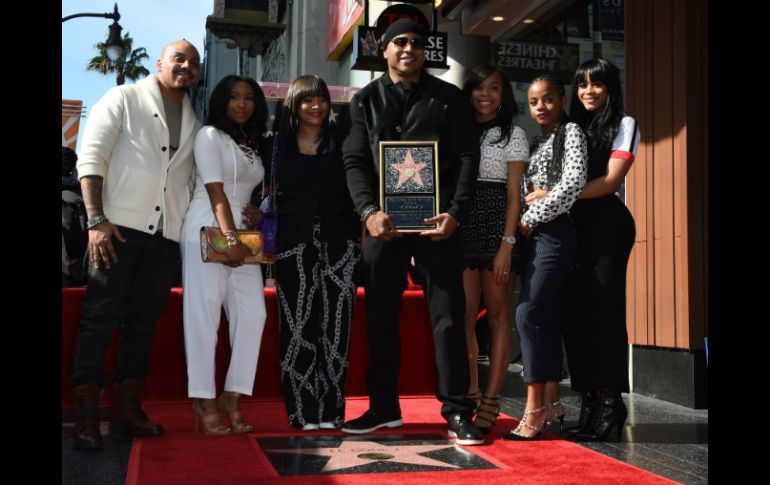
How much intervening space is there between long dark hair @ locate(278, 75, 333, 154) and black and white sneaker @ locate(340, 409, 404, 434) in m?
1.50

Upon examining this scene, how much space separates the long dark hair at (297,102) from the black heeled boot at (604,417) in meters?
2.06

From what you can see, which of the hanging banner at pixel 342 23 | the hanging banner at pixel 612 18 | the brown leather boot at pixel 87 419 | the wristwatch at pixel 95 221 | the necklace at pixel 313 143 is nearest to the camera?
the brown leather boot at pixel 87 419

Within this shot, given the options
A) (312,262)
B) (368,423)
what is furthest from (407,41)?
(368,423)

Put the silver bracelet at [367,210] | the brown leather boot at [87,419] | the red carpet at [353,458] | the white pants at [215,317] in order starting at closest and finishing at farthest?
the red carpet at [353,458] < the brown leather boot at [87,419] < the silver bracelet at [367,210] < the white pants at [215,317]

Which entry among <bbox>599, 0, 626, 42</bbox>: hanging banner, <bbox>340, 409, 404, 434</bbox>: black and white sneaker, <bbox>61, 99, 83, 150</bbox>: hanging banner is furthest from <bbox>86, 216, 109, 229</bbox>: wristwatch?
<bbox>61, 99, 83, 150</bbox>: hanging banner

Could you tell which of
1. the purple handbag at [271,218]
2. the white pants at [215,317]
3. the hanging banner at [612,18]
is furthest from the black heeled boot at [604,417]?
the hanging banner at [612,18]

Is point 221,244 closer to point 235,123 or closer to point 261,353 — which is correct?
point 235,123

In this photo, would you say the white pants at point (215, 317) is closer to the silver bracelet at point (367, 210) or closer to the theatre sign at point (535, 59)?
the silver bracelet at point (367, 210)

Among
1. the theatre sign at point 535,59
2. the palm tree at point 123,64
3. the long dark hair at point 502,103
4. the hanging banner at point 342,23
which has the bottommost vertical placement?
the long dark hair at point 502,103

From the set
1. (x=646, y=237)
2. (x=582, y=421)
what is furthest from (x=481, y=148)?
(x=646, y=237)

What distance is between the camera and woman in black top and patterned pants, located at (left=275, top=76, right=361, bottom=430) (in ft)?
15.1

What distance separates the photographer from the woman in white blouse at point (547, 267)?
430 centimetres

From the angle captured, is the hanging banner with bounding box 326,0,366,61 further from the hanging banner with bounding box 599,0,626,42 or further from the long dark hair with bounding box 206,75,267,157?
the long dark hair with bounding box 206,75,267,157
